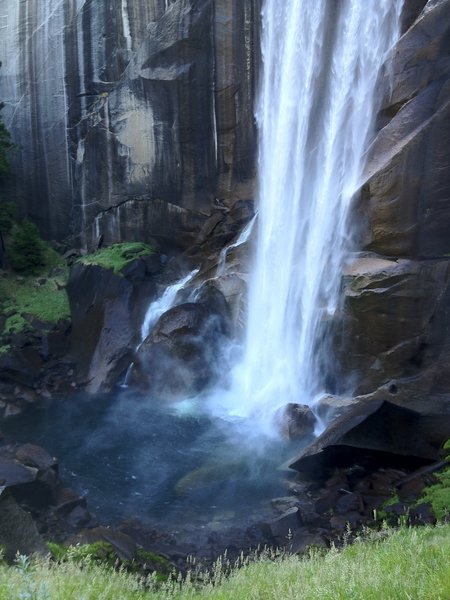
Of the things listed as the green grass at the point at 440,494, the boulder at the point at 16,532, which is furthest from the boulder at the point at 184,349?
the boulder at the point at 16,532

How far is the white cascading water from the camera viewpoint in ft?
54.7

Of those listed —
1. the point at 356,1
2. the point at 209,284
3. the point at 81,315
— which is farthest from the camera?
the point at 81,315

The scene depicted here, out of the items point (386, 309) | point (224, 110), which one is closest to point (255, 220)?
point (224, 110)

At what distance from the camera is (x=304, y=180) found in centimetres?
1906

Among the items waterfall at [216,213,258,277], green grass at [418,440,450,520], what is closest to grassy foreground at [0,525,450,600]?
green grass at [418,440,450,520]

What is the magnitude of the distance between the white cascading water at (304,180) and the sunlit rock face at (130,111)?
155 cm

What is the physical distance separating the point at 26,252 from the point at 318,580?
71.5ft

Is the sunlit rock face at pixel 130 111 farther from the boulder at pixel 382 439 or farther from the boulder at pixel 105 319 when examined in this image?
the boulder at pixel 382 439

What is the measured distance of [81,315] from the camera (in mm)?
22328

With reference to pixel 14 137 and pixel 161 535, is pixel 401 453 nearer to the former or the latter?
pixel 161 535

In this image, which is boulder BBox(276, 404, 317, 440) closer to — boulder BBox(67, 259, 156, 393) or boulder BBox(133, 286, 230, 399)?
boulder BBox(133, 286, 230, 399)

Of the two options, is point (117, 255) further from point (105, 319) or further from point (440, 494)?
point (440, 494)

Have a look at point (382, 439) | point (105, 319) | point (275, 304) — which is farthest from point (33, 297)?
point (382, 439)

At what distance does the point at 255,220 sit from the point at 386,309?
832 cm
